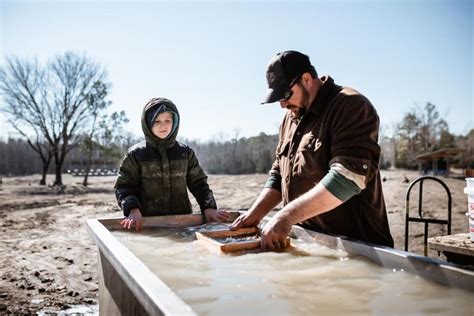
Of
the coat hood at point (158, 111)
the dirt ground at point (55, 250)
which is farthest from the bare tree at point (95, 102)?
the coat hood at point (158, 111)

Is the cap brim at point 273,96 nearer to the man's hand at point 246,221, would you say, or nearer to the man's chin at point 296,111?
the man's chin at point 296,111

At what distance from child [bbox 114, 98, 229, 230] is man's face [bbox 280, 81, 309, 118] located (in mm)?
1139

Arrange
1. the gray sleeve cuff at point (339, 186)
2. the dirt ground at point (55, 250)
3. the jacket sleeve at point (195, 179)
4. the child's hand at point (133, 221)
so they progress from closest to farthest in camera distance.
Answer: the gray sleeve cuff at point (339, 186) < the child's hand at point (133, 221) < the jacket sleeve at point (195, 179) < the dirt ground at point (55, 250)

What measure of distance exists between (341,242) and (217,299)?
88cm

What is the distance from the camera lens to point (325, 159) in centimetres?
215

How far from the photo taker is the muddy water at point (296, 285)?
49.8 inches

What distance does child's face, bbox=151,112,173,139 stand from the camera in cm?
320

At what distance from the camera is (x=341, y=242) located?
1962 mm

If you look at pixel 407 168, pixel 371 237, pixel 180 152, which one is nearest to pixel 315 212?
pixel 371 237

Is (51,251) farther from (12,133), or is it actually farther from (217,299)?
(12,133)

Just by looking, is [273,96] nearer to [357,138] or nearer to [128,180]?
[357,138]

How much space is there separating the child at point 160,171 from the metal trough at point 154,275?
0.72 m

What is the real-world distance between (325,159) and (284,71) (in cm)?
57

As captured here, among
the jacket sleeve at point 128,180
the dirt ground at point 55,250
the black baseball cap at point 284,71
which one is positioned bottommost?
the dirt ground at point 55,250
